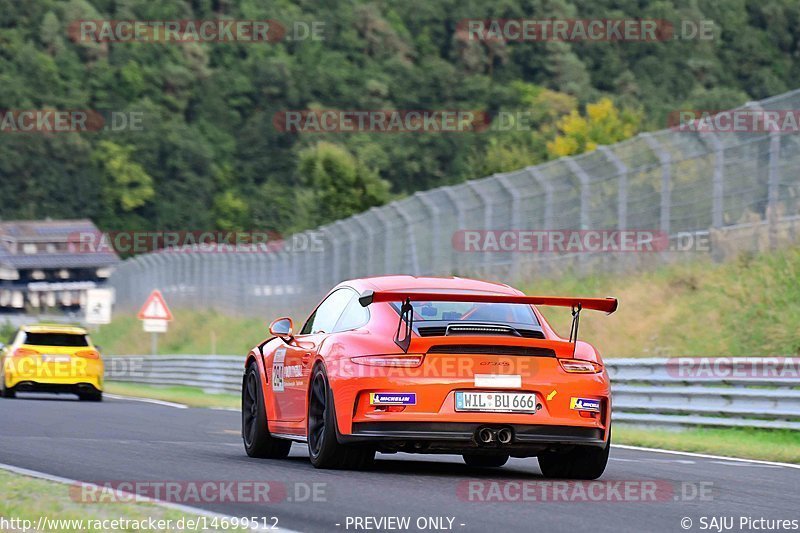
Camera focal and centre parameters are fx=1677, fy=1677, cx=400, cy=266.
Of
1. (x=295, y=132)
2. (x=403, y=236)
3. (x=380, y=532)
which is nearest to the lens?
(x=380, y=532)

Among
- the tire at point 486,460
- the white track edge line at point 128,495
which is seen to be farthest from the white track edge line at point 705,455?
the white track edge line at point 128,495

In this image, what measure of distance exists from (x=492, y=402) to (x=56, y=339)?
17259 mm

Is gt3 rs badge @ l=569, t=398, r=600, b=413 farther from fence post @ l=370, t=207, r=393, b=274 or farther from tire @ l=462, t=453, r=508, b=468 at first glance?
fence post @ l=370, t=207, r=393, b=274

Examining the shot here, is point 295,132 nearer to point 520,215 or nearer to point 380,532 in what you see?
point 520,215

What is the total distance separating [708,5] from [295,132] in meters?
40.8

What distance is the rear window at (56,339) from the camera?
2580 centimetres

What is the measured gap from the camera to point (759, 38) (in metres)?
150

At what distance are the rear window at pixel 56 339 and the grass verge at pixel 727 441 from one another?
1075 centimetres

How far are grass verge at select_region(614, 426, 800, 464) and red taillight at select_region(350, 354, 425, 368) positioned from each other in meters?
4.69

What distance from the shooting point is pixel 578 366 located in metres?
10.2

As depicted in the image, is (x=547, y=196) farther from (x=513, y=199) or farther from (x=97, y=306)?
(x=97, y=306)

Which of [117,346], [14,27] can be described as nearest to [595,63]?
[14,27]

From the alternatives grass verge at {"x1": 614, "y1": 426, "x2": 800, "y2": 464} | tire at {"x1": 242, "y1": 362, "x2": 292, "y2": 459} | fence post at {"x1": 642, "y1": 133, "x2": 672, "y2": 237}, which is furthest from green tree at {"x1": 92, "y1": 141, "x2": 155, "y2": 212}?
tire at {"x1": 242, "y1": 362, "x2": 292, "y2": 459}

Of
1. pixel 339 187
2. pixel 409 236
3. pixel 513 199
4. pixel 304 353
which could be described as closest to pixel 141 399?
pixel 409 236
